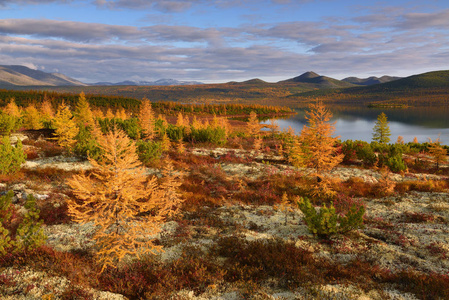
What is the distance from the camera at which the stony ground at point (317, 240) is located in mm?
5613

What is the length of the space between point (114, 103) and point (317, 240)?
105651 millimetres

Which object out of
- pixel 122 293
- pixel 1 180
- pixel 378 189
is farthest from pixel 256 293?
pixel 1 180

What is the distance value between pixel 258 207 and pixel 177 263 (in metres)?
6.20

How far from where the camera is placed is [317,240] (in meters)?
8.44

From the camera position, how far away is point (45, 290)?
536cm

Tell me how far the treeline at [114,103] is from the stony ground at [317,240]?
65.5 meters

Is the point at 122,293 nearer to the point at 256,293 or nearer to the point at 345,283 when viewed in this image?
the point at 256,293

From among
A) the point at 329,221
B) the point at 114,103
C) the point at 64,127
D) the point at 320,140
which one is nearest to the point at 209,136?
the point at 64,127

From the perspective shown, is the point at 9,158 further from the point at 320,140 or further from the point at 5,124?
the point at 320,140

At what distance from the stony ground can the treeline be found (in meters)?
65.5

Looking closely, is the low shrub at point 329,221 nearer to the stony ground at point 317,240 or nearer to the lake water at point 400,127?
the stony ground at point 317,240

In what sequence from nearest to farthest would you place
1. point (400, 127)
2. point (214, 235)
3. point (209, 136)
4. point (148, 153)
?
point (214, 235), point (148, 153), point (209, 136), point (400, 127)

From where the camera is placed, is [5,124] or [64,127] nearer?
[64,127]

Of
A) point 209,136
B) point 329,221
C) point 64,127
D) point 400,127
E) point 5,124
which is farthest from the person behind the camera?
point 400,127
